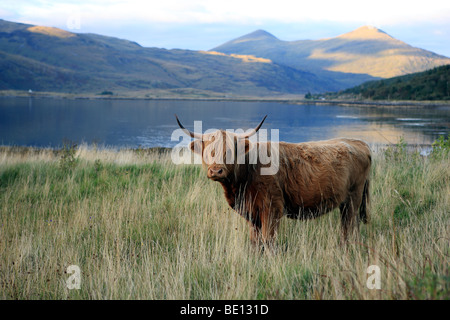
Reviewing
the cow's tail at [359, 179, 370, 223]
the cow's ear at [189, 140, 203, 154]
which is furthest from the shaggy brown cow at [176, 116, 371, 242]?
the cow's tail at [359, 179, 370, 223]

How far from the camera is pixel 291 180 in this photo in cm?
454

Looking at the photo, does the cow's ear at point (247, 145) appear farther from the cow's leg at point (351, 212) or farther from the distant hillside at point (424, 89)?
the distant hillside at point (424, 89)

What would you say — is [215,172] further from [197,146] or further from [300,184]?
[300,184]

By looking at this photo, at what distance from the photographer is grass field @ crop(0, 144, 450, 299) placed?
3170 millimetres

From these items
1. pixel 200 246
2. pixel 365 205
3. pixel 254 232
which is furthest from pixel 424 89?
pixel 200 246

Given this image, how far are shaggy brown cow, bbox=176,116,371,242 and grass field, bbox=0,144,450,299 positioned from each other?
32 cm

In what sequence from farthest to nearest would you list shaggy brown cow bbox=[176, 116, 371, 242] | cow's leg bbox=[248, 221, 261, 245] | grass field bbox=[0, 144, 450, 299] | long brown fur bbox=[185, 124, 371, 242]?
cow's leg bbox=[248, 221, 261, 245] < long brown fur bbox=[185, 124, 371, 242] < shaggy brown cow bbox=[176, 116, 371, 242] < grass field bbox=[0, 144, 450, 299]

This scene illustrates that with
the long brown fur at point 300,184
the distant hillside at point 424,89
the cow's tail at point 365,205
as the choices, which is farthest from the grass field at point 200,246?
the distant hillside at point 424,89

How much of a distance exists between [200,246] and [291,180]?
1338mm

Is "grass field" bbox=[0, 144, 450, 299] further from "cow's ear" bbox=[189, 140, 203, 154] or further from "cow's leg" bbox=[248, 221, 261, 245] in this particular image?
"cow's ear" bbox=[189, 140, 203, 154]
